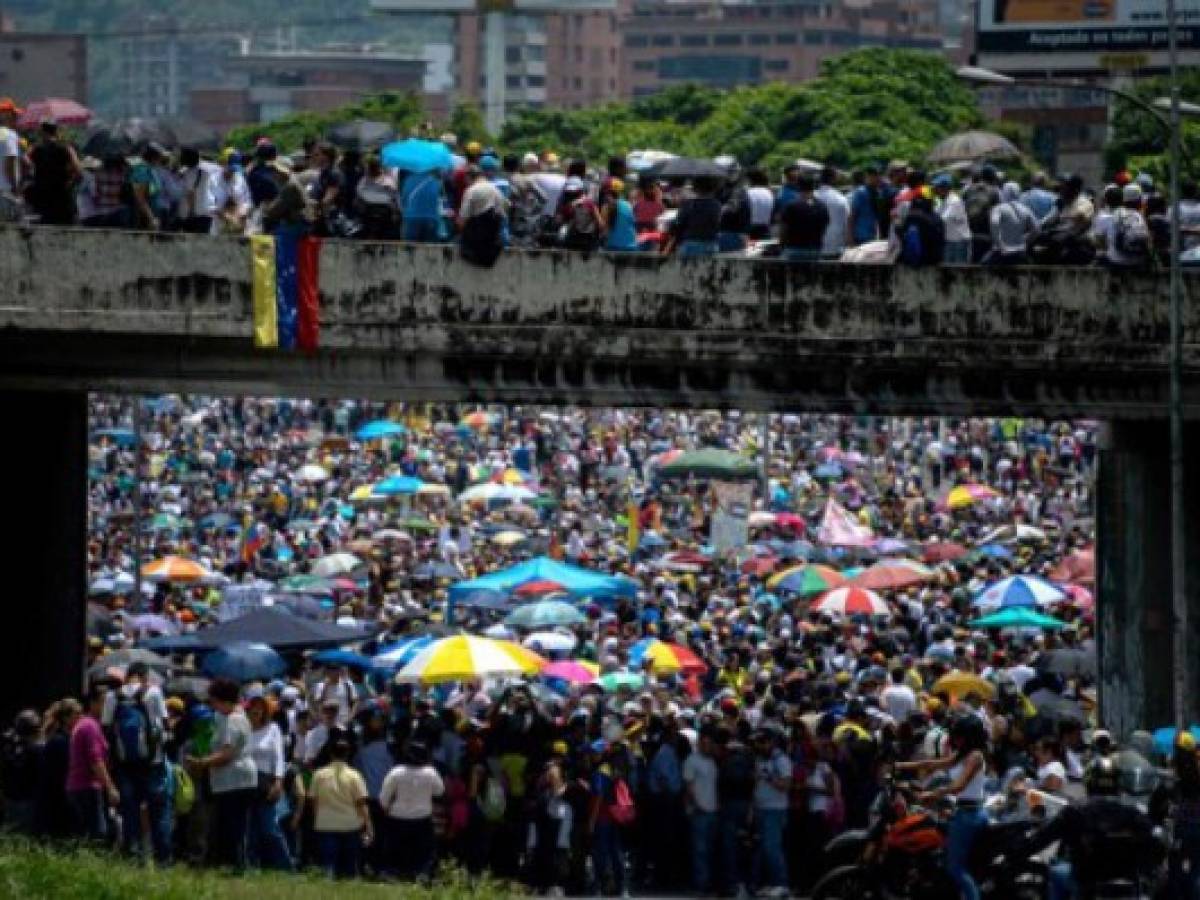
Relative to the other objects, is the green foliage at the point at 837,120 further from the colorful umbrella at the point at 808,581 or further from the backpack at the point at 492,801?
the backpack at the point at 492,801

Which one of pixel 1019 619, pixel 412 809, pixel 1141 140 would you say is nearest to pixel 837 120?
pixel 1141 140

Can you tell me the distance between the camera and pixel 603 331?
3184 cm

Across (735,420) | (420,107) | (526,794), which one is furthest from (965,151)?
(420,107)

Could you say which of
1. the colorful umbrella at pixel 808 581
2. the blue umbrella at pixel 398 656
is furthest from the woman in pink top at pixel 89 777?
the colorful umbrella at pixel 808 581

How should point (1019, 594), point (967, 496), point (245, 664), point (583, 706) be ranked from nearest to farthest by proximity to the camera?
point (583, 706), point (245, 664), point (1019, 594), point (967, 496)

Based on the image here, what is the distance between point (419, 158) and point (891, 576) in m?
13.2

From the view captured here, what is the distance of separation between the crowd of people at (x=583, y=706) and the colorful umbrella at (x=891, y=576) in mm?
194

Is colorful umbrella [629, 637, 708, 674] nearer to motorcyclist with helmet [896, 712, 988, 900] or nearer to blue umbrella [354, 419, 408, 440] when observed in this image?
motorcyclist with helmet [896, 712, 988, 900]

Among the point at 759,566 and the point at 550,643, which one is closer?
the point at 550,643

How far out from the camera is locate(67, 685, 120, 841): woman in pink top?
26953 mm

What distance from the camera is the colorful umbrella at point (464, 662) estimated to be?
31.6 metres

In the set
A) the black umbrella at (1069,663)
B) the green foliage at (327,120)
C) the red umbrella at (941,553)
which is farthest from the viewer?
the green foliage at (327,120)

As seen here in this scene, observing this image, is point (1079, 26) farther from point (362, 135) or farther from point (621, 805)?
point (621, 805)

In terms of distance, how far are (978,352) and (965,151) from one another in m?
21.3
